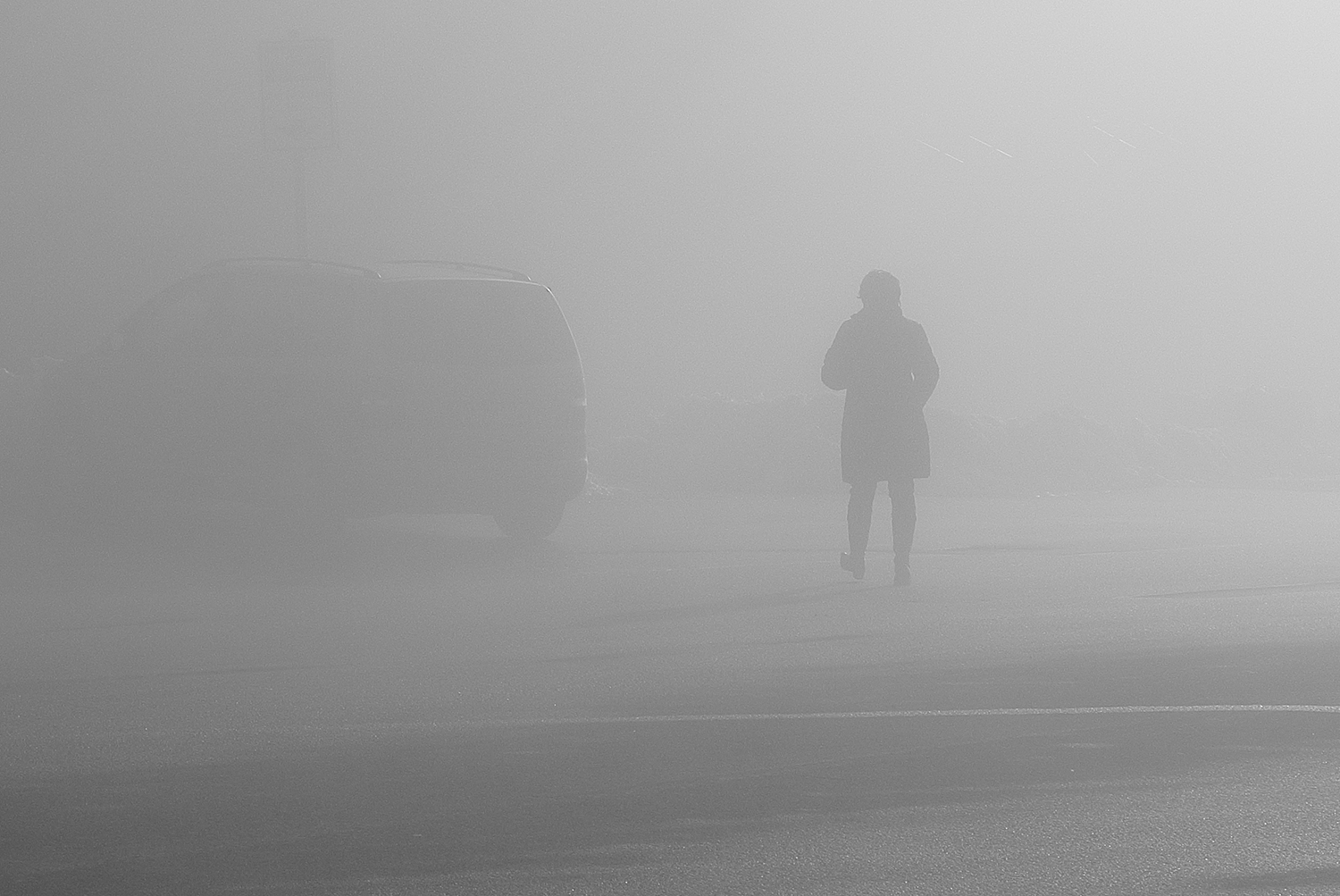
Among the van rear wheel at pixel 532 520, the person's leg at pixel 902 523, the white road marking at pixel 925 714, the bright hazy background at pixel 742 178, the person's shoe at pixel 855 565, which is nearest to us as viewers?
the white road marking at pixel 925 714

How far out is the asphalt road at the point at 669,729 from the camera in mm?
4133

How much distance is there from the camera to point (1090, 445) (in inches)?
802

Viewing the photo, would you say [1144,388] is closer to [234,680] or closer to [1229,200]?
[1229,200]

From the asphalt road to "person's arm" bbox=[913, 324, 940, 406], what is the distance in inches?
45.8

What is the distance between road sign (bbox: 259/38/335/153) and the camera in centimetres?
1588

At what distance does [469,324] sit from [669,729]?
6.77m

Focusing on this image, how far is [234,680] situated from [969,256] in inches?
1591

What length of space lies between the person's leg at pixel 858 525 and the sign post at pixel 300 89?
24.6 ft

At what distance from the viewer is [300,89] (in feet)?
52.2

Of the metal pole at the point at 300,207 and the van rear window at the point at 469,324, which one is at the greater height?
the metal pole at the point at 300,207

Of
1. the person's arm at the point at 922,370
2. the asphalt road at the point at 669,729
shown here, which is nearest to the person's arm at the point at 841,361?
the person's arm at the point at 922,370

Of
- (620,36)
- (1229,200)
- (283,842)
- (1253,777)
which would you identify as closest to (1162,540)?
(1253,777)

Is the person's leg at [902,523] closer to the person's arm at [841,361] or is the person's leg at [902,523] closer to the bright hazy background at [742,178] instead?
the person's arm at [841,361]

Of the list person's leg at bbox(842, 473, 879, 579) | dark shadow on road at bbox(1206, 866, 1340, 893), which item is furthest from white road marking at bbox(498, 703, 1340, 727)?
person's leg at bbox(842, 473, 879, 579)
